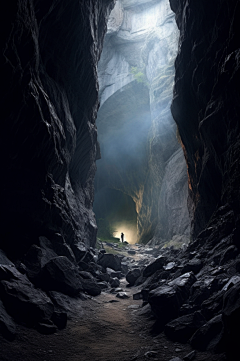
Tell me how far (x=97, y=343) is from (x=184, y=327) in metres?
1.81

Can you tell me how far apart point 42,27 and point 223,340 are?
11.1 metres

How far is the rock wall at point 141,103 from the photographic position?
1168 inches

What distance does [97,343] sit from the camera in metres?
4.49

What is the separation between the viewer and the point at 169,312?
16.3ft

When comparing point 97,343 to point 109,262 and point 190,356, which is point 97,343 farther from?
point 109,262

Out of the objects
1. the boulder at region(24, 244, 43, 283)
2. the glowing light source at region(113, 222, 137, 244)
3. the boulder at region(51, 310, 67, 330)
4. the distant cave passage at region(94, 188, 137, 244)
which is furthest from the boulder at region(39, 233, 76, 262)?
the distant cave passage at region(94, 188, 137, 244)

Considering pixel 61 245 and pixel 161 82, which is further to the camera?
pixel 161 82

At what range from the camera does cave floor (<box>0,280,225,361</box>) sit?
12.2ft

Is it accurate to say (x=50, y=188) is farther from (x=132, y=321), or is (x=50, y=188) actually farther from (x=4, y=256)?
(x=132, y=321)

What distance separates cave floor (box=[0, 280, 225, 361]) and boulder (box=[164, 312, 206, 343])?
0.14 m

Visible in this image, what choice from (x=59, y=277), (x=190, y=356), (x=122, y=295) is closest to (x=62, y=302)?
(x=59, y=277)

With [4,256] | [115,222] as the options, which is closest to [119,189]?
[115,222]

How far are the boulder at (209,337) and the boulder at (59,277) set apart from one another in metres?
4.02

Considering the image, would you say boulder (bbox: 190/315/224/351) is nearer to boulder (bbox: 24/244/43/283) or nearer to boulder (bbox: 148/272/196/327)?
boulder (bbox: 148/272/196/327)
